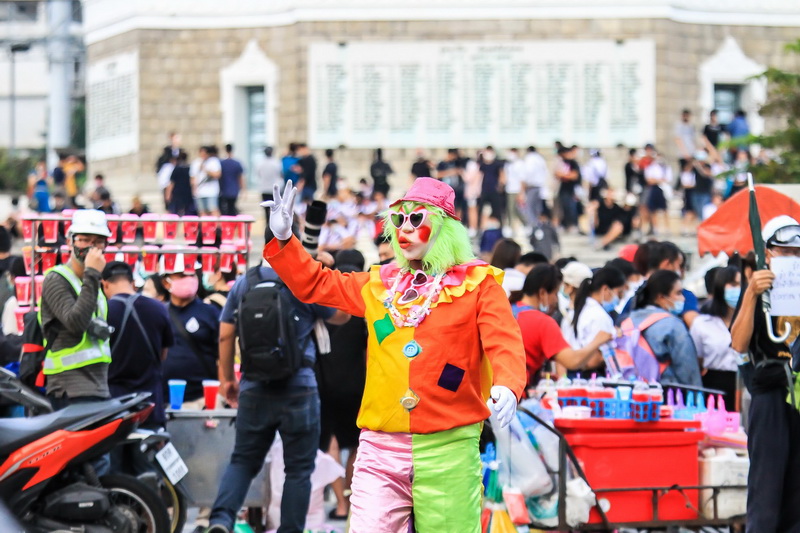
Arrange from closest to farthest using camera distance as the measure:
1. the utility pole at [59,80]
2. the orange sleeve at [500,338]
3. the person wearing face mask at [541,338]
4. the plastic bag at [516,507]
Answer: the orange sleeve at [500,338] < the plastic bag at [516,507] < the person wearing face mask at [541,338] < the utility pole at [59,80]

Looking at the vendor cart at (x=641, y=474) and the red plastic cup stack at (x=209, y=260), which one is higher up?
the red plastic cup stack at (x=209, y=260)

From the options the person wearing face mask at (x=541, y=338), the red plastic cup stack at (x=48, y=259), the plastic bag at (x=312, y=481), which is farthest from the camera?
the red plastic cup stack at (x=48, y=259)

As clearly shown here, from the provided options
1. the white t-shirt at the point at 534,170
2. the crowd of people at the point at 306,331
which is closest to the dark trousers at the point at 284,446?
the crowd of people at the point at 306,331

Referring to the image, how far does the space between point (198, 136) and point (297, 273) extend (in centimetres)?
2108

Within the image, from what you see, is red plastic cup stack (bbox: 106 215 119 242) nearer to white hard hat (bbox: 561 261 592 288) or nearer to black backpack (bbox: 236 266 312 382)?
black backpack (bbox: 236 266 312 382)

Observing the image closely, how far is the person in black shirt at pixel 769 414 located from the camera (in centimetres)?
698

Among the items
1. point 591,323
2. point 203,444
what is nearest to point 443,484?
point 203,444

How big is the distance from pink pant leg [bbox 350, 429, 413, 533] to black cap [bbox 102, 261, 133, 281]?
375 centimetres

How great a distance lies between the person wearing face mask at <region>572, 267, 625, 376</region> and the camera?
9078 millimetres

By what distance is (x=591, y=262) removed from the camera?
67.6 feet

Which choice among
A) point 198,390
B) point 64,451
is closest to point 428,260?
point 64,451

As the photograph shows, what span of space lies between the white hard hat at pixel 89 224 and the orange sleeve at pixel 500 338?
9.53 feet

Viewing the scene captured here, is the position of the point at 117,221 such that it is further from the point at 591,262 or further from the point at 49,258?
the point at 591,262

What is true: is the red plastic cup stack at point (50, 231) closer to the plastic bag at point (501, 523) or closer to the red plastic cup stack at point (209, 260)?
the red plastic cup stack at point (209, 260)
